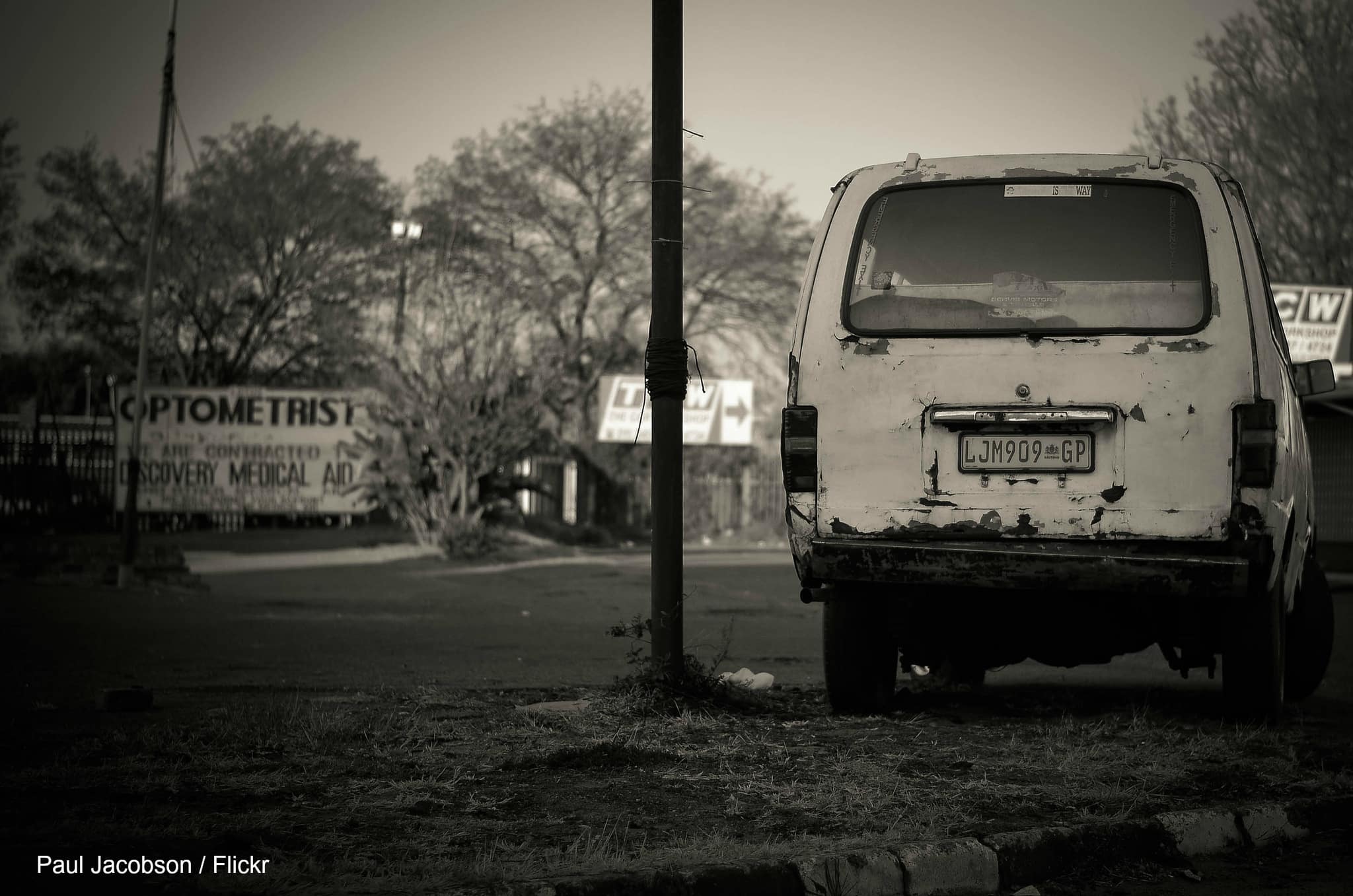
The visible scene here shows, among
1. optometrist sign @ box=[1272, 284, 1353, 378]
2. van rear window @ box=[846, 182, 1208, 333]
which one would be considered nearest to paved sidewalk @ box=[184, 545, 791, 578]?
optometrist sign @ box=[1272, 284, 1353, 378]

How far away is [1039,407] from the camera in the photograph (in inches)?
219

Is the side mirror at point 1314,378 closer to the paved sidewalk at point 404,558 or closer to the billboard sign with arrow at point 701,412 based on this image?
the paved sidewalk at point 404,558

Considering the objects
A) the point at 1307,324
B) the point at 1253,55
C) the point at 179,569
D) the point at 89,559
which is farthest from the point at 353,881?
the point at 1253,55

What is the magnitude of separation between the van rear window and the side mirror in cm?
138

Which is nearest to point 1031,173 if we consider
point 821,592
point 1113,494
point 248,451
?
point 1113,494

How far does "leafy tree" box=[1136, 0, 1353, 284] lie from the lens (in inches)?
1137

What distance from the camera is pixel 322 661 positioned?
939 centimetres

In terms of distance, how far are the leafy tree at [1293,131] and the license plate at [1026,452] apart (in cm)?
2526

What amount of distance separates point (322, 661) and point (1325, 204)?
1020 inches

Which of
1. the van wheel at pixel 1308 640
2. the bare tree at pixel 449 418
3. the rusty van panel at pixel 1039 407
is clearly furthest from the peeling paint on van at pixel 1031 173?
the bare tree at pixel 449 418

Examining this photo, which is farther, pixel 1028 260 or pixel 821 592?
pixel 821 592

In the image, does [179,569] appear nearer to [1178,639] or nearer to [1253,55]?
[1178,639]

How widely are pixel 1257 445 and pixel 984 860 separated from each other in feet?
7.31

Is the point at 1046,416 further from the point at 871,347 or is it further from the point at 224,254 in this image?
the point at 224,254
